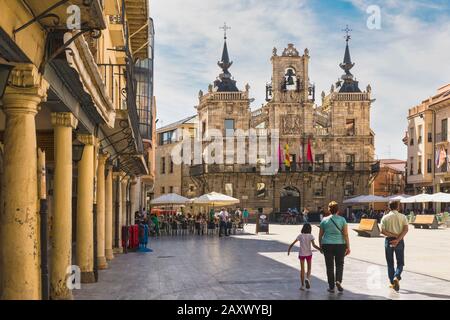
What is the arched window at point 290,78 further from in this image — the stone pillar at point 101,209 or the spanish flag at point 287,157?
the stone pillar at point 101,209

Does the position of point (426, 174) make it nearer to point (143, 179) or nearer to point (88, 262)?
point (143, 179)

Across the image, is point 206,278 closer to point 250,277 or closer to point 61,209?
point 250,277

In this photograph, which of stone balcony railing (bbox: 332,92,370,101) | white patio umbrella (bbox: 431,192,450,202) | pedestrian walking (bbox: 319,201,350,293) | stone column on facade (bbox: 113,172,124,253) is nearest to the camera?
pedestrian walking (bbox: 319,201,350,293)

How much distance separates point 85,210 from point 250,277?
151 inches

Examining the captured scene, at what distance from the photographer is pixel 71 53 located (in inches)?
306

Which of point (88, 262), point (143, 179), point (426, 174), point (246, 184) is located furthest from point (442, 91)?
point (88, 262)

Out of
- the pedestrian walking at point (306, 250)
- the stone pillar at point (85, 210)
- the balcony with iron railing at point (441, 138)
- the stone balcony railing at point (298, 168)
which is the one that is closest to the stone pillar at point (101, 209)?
the stone pillar at point (85, 210)

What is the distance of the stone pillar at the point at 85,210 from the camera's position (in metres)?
13.2

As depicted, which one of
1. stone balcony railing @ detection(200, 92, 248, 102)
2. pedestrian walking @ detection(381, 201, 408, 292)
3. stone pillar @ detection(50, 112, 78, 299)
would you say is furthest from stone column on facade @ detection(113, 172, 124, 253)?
stone balcony railing @ detection(200, 92, 248, 102)

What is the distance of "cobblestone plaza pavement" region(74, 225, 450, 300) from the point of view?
A: 1177 centimetres

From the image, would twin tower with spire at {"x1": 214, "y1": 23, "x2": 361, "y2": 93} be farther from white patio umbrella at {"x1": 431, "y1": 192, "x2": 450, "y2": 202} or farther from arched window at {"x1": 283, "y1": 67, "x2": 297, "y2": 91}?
white patio umbrella at {"x1": 431, "y1": 192, "x2": 450, "y2": 202}

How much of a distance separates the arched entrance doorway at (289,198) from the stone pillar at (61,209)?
55176 mm

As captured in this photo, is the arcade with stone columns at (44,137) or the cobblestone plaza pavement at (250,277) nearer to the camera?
the arcade with stone columns at (44,137)

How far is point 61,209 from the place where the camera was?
1070cm
